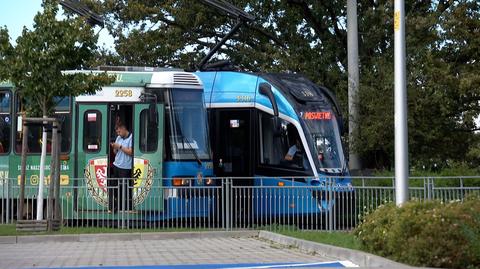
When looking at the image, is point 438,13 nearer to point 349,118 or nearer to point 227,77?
point 349,118

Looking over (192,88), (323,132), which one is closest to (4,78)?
(192,88)

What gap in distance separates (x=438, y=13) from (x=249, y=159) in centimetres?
1033

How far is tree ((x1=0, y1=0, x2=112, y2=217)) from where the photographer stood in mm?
16484

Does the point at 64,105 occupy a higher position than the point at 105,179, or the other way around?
the point at 64,105

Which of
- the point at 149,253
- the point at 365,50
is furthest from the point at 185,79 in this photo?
the point at 365,50

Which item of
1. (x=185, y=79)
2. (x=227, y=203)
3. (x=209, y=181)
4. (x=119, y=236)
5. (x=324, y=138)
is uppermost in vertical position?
(x=185, y=79)

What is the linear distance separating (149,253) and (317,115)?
742 cm

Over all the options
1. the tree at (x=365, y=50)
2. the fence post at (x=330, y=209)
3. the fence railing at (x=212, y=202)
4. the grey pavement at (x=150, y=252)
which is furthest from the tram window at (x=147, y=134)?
the tree at (x=365, y=50)

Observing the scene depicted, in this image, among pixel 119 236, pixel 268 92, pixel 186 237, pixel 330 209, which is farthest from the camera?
pixel 268 92

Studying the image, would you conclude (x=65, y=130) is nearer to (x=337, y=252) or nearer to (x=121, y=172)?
(x=121, y=172)

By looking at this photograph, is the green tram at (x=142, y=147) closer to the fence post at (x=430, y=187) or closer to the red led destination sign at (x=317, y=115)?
the red led destination sign at (x=317, y=115)

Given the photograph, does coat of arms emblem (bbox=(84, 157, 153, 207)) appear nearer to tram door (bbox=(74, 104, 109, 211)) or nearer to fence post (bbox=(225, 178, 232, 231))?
tram door (bbox=(74, 104, 109, 211))

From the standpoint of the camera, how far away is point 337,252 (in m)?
12.1

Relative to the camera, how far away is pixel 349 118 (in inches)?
992
